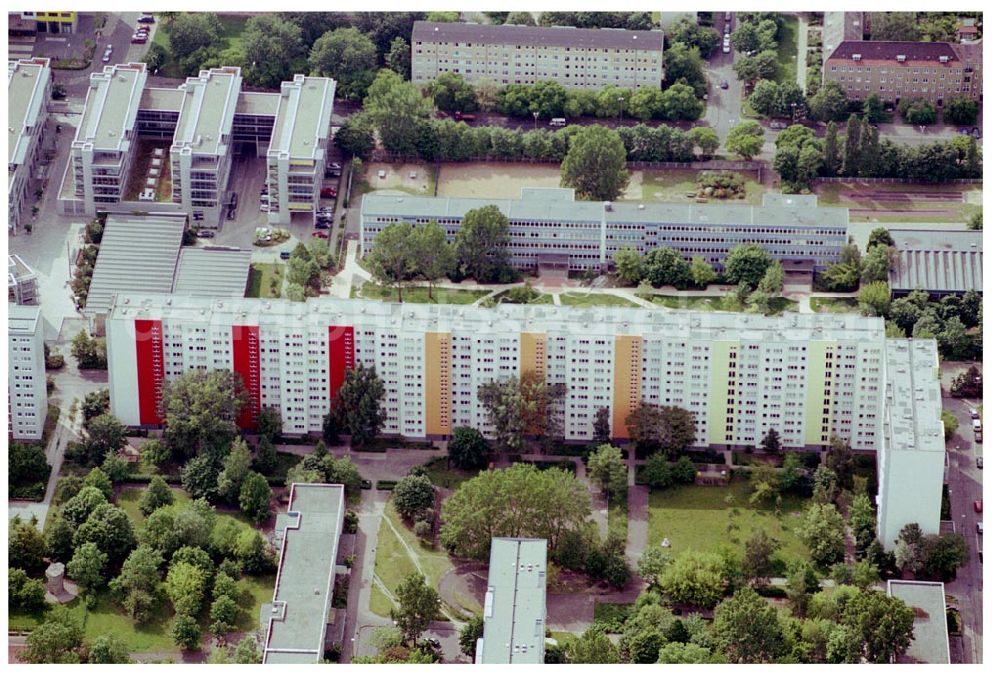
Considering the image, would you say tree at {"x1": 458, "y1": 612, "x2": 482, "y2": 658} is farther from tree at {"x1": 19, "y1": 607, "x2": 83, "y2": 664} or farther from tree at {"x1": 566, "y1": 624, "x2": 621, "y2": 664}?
tree at {"x1": 19, "y1": 607, "x2": 83, "y2": 664}

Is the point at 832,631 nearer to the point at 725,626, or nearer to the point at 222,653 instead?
the point at 725,626

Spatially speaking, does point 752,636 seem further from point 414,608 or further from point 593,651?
point 414,608

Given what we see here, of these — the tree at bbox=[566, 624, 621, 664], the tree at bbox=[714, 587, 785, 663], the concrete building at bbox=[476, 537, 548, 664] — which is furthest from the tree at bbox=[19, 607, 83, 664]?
the tree at bbox=[714, 587, 785, 663]

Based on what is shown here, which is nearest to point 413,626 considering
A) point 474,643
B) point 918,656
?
point 474,643

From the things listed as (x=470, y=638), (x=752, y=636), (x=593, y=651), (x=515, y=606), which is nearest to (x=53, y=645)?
(x=470, y=638)

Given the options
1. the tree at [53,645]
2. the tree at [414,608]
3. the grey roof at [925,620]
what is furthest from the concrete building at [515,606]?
the tree at [53,645]
